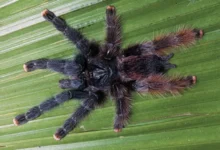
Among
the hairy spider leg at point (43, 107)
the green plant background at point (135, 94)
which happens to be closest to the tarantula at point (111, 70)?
the hairy spider leg at point (43, 107)

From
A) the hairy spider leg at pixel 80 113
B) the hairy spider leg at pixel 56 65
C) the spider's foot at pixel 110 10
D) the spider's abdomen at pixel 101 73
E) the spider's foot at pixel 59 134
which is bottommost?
the spider's foot at pixel 59 134

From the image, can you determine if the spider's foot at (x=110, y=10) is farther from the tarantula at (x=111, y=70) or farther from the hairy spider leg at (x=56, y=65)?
the hairy spider leg at (x=56, y=65)

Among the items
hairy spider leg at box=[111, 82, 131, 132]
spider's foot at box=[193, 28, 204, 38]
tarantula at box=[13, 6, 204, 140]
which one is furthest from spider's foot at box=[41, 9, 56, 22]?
spider's foot at box=[193, 28, 204, 38]

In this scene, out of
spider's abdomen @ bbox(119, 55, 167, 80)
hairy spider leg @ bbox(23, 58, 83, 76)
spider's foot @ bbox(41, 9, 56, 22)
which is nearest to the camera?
spider's foot @ bbox(41, 9, 56, 22)

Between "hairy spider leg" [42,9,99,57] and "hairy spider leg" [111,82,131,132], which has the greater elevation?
"hairy spider leg" [42,9,99,57]

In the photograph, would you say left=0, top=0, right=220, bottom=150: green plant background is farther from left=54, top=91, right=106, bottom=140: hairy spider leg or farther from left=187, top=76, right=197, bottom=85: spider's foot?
left=54, top=91, right=106, bottom=140: hairy spider leg

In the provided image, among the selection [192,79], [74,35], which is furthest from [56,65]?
[192,79]

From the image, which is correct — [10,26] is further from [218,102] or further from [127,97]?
[218,102]
